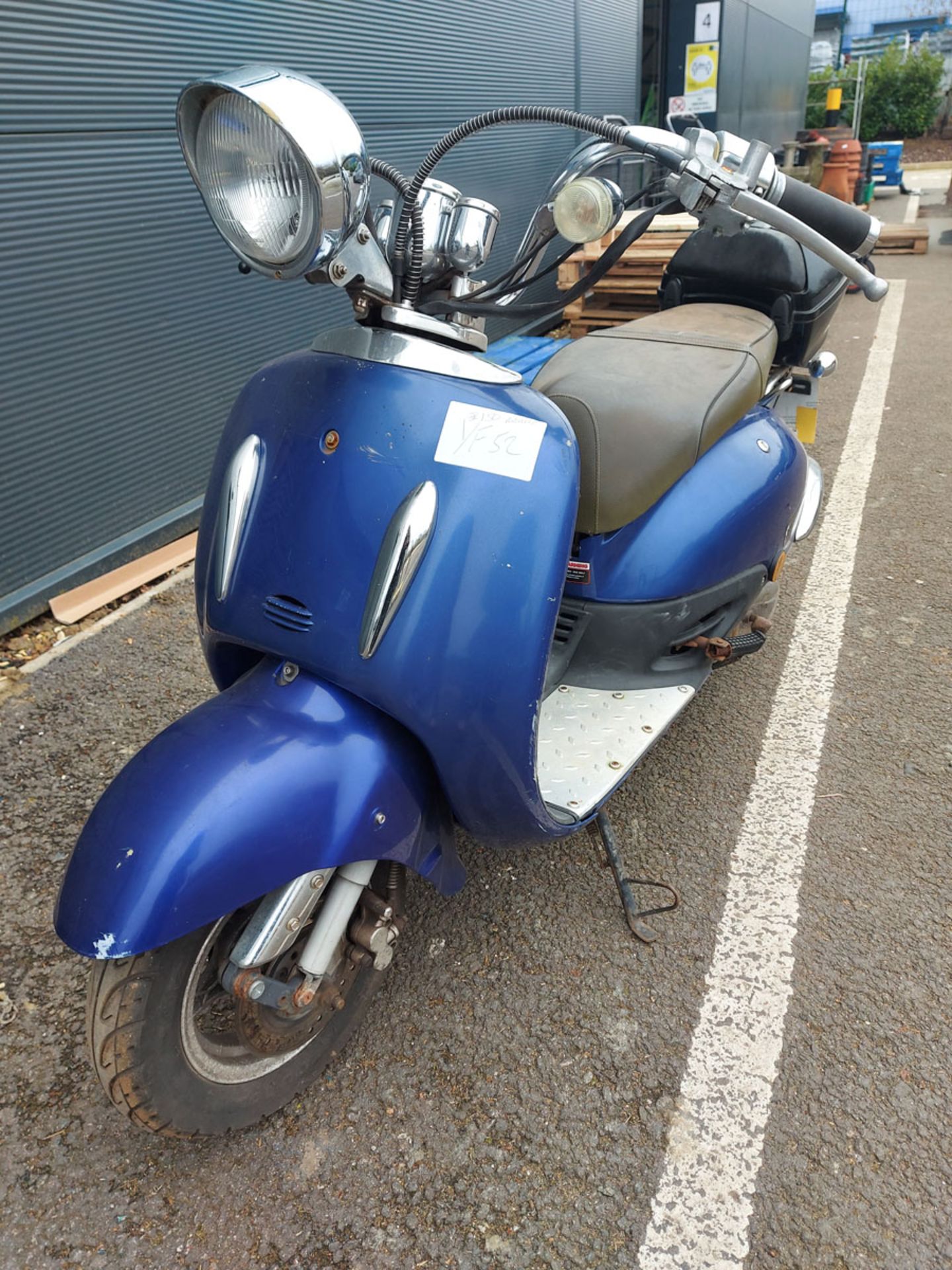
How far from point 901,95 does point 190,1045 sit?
30473 mm

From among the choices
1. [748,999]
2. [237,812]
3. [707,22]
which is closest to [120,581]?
[237,812]

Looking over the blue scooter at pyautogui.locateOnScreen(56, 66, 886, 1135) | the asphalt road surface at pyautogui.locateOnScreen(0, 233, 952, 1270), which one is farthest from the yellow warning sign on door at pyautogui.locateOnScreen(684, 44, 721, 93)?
the blue scooter at pyautogui.locateOnScreen(56, 66, 886, 1135)

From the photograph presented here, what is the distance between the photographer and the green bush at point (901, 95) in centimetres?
2419

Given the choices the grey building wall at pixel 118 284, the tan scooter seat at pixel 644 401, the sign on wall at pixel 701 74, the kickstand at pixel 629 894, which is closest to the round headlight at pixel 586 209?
the tan scooter seat at pixel 644 401

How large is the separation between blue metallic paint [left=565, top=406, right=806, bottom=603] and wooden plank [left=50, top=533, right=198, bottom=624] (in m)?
1.66

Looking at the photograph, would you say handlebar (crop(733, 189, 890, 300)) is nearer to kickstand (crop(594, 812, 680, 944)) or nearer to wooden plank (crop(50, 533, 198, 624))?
kickstand (crop(594, 812, 680, 944))

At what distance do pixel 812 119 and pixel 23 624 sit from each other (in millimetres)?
24853

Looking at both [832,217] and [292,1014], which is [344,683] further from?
[832,217]

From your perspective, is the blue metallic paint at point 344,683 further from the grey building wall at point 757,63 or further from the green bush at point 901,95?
the green bush at point 901,95

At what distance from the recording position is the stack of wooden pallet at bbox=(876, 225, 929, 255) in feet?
31.4

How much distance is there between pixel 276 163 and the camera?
1238 millimetres

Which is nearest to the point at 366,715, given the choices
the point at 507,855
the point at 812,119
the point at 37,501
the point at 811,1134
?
the point at 507,855

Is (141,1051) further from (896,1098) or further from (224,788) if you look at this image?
(896,1098)

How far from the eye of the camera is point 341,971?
5.40 ft
